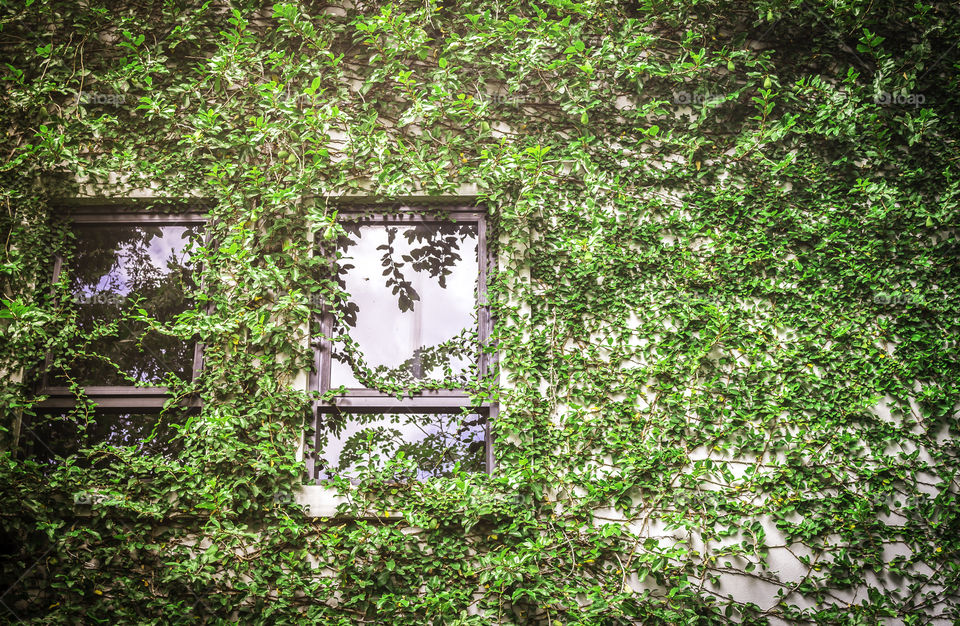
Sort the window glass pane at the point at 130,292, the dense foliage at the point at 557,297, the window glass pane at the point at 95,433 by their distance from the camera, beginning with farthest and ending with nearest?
the window glass pane at the point at 130,292
the window glass pane at the point at 95,433
the dense foliage at the point at 557,297

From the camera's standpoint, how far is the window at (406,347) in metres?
3.16

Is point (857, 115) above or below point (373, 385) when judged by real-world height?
above

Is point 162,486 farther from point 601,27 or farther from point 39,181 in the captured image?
point 601,27

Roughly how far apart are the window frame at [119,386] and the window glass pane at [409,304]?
2.81ft

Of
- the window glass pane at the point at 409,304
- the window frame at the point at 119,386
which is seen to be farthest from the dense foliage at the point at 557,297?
the window glass pane at the point at 409,304

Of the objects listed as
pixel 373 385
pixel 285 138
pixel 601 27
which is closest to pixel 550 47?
pixel 601 27

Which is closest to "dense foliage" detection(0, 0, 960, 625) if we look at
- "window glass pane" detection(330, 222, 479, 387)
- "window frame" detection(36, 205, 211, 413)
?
"window frame" detection(36, 205, 211, 413)

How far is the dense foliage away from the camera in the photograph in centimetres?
288

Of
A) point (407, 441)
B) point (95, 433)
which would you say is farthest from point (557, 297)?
point (95, 433)

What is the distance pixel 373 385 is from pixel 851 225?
9.60ft

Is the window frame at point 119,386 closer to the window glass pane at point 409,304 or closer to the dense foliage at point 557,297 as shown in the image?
the dense foliage at point 557,297

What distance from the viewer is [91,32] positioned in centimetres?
349

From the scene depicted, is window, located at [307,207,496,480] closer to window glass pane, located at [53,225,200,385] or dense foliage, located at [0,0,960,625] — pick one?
dense foliage, located at [0,0,960,625]

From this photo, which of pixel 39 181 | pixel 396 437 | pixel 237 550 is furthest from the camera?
pixel 39 181
